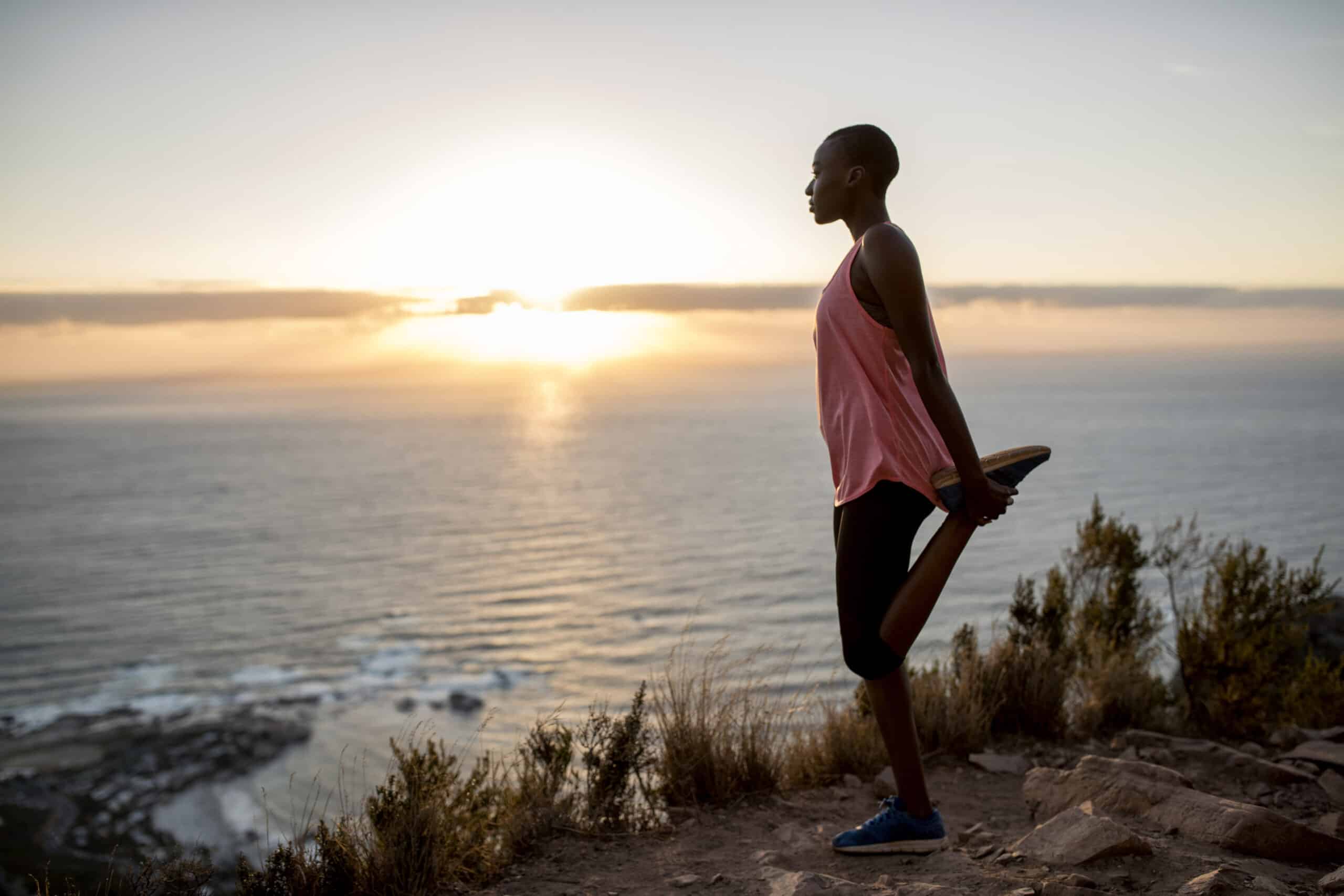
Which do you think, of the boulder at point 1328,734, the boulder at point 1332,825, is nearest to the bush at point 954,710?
the boulder at point 1332,825

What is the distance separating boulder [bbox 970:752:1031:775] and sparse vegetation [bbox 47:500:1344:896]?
0.17 metres

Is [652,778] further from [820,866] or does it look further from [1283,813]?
[1283,813]

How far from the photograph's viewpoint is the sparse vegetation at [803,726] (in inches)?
150

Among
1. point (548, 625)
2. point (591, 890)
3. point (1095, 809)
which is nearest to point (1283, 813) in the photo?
point (1095, 809)

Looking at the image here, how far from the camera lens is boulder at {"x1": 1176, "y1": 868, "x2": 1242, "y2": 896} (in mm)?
2957

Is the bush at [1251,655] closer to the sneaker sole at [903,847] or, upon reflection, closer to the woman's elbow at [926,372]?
the sneaker sole at [903,847]

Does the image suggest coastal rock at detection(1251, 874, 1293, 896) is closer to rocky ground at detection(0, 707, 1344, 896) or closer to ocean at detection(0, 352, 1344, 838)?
rocky ground at detection(0, 707, 1344, 896)

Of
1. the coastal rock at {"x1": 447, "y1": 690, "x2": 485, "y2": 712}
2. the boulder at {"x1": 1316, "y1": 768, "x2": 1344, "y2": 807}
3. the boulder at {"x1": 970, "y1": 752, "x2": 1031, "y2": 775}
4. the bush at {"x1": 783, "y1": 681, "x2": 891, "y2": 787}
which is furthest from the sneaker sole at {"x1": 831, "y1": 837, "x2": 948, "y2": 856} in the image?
the coastal rock at {"x1": 447, "y1": 690, "x2": 485, "y2": 712}

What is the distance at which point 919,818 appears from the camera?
12.0 ft

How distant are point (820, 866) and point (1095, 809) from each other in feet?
4.11

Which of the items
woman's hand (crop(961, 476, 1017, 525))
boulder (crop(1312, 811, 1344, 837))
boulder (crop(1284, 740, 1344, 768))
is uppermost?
woman's hand (crop(961, 476, 1017, 525))

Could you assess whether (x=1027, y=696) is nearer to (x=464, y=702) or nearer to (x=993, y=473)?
(x=993, y=473)

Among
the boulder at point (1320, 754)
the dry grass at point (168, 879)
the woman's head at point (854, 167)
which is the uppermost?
the woman's head at point (854, 167)

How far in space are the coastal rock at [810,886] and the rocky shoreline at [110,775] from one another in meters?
9.35
